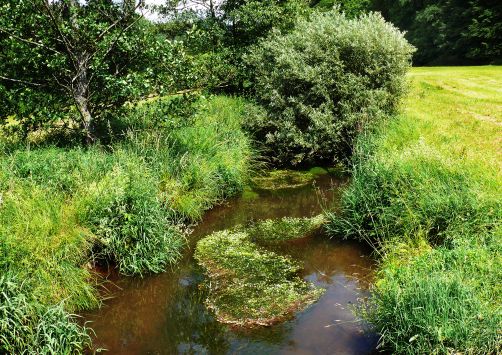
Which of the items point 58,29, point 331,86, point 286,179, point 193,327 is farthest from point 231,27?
point 193,327

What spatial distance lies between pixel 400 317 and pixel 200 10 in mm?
17037

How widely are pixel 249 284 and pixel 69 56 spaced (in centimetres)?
702

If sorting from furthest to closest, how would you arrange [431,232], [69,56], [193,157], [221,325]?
[193,157] → [69,56] → [431,232] → [221,325]

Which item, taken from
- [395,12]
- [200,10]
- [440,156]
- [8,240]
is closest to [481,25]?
[395,12]

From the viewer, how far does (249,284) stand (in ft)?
26.6

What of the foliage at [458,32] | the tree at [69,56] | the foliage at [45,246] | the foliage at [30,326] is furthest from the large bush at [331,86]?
the foliage at [458,32]

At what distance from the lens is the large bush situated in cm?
1430

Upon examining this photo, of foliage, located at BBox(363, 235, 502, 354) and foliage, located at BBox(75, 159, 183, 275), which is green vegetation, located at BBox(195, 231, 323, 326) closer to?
foliage, located at BBox(75, 159, 183, 275)

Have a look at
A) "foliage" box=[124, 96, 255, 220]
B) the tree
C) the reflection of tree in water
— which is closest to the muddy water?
the reflection of tree in water

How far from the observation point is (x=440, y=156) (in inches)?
362

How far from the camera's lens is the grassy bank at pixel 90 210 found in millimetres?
6367

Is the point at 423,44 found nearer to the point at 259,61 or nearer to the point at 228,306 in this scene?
the point at 259,61

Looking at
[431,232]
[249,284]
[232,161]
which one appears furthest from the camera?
[232,161]

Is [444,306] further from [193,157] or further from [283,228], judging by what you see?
[193,157]
